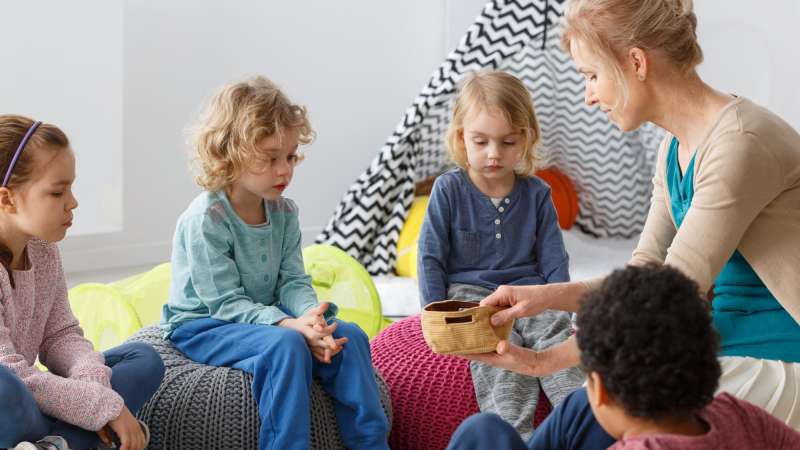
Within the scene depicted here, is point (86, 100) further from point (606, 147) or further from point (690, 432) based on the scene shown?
point (690, 432)

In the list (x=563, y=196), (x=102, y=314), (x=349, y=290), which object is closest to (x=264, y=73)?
(x=563, y=196)

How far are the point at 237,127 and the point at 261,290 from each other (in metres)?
0.37

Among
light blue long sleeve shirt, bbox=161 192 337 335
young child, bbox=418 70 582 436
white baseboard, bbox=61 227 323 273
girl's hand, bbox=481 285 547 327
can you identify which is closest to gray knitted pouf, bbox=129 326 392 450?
light blue long sleeve shirt, bbox=161 192 337 335

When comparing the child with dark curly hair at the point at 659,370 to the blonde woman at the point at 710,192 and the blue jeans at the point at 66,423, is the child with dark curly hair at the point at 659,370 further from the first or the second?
the blue jeans at the point at 66,423

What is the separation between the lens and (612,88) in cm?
190

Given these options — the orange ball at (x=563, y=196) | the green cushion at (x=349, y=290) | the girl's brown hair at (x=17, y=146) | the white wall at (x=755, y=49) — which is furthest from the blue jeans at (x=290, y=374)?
the white wall at (x=755, y=49)

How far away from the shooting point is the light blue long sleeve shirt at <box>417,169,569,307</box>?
2.69 metres

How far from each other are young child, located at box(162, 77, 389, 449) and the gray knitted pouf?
0.03 m

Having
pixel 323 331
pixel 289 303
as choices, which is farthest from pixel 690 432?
pixel 289 303

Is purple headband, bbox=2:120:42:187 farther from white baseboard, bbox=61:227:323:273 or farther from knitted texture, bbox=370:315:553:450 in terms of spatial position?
white baseboard, bbox=61:227:323:273

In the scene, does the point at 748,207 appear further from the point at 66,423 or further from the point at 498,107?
the point at 66,423

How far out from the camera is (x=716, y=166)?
5.75ft

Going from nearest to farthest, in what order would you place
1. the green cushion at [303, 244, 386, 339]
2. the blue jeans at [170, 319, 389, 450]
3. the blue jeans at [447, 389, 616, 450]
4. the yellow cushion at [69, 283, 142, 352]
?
the blue jeans at [447, 389, 616, 450] → the blue jeans at [170, 319, 389, 450] → the yellow cushion at [69, 283, 142, 352] → the green cushion at [303, 244, 386, 339]

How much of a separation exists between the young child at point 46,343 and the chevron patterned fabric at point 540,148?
1.81 meters
